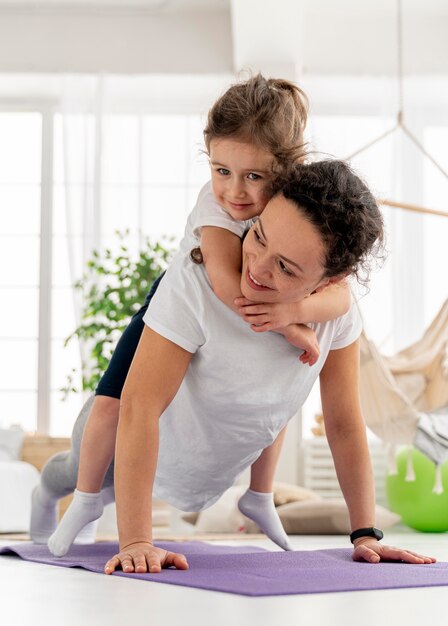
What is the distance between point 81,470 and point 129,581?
0.53 meters

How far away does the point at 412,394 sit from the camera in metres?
3.98

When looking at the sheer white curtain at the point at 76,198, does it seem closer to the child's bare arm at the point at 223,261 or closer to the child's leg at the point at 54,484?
the child's leg at the point at 54,484

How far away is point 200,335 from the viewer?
63.8 inches

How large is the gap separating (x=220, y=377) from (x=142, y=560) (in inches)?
13.4

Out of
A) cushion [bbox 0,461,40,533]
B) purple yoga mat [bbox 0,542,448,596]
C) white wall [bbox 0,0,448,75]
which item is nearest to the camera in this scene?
purple yoga mat [bbox 0,542,448,596]

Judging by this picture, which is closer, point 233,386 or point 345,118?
point 233,386

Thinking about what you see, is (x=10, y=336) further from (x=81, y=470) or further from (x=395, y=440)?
(x=81, y=470)

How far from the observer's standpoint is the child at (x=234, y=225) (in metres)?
1.62

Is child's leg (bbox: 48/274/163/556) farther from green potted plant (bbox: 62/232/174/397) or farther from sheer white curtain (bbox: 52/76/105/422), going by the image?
sheer white curtain (bbox: 52/76/105/422)

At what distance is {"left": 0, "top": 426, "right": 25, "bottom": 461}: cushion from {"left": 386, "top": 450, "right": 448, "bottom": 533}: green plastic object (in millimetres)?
2041

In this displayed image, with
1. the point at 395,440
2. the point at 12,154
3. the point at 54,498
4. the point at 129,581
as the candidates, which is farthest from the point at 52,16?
the point at 129,581

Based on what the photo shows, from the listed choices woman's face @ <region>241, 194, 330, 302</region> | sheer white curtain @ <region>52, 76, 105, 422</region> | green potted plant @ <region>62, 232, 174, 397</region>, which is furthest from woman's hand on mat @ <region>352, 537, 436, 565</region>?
sheer white curtain @ <region>52, 76, 105, 422</region>

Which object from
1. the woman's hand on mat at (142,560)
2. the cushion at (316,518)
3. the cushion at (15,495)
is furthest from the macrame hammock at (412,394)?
the woman's hand on mat at (142,560)

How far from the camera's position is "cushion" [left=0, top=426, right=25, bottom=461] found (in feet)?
16.6
